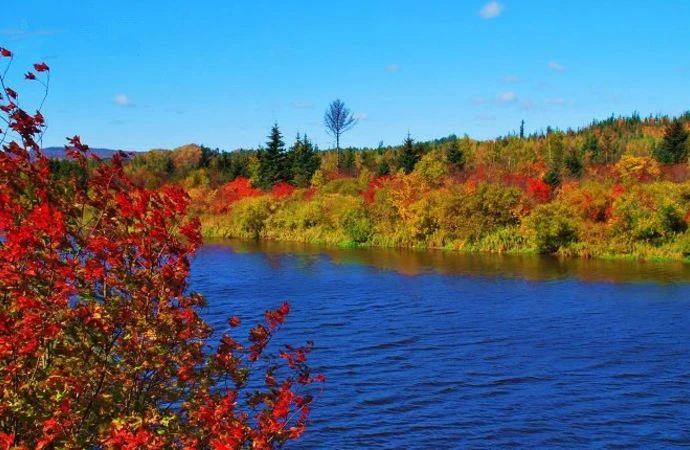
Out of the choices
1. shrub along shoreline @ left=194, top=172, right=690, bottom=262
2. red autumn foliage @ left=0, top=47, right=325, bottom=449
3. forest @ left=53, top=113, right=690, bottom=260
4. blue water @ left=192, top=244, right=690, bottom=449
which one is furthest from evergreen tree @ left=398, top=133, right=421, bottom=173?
red autumn foliage @ left=0, top=47, right=325, bottom=449

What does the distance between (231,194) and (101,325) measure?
62.7m

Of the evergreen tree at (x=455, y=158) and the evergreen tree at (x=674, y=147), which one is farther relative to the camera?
the evergreen tree at (x=455, y=158)

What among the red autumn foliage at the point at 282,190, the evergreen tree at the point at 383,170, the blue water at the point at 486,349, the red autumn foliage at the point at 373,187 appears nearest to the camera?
the blue water at the point at 486,349

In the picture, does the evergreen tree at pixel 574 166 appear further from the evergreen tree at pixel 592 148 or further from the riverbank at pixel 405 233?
the riverbank at pixel 405 233

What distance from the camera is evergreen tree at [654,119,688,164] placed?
5850cm

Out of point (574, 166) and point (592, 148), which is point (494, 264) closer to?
point (574, 166)

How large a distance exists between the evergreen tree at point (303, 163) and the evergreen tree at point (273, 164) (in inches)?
47.9

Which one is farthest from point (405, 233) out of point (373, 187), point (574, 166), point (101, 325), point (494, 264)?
point (101, 325)

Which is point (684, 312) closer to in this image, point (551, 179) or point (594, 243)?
point (594, 243)

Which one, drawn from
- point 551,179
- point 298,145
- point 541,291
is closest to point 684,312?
point 541,291

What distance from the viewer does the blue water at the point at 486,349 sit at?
43.7 feet

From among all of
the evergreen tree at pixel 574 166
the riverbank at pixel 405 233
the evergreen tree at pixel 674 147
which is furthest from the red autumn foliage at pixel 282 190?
the evergreen tree at pixel 674 147

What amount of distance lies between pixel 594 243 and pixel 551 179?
10980mm

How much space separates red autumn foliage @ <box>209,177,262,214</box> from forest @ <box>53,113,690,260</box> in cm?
17
